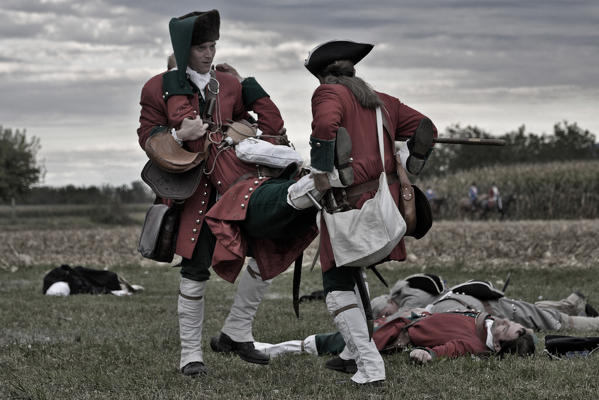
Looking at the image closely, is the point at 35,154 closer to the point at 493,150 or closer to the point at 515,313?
the point at 493,150

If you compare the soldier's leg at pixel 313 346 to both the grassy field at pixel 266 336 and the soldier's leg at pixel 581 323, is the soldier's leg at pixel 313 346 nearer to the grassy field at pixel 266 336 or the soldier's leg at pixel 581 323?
the grassy field at pixel 266 336

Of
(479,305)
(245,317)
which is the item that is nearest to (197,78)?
(245,317)

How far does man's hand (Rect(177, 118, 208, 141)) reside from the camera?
556 cm

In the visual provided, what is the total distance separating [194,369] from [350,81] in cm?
234

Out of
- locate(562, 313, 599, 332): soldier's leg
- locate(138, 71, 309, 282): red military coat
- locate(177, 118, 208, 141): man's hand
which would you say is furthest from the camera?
locate(562, 313, 599, 332): soldier's leg

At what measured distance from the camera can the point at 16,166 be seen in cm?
6619

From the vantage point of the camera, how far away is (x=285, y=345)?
22.6ft

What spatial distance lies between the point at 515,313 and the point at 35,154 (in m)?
66.9

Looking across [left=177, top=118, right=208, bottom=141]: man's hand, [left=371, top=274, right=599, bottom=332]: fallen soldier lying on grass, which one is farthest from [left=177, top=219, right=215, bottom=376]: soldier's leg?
[left=371, top=274, right=599, bottom=332]: fallen soldier lying on grass

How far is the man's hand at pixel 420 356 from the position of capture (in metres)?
6.13

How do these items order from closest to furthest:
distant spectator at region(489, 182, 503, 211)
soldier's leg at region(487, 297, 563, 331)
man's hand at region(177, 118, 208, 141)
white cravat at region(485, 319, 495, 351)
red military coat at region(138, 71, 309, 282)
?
red military coat at region(138, 71, 309, 282) → man's hand at region(177, 118, 208, 141) → white cravat at region(485, 319, 495, 351) → soldier's leg at region(487, 297, 563, 331) → distant spectator at region(489, 182, 503, 211)

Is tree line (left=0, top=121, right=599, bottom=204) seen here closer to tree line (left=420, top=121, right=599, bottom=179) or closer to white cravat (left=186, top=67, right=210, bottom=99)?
tree line (left=420, top=121, right=599, bottom=179)

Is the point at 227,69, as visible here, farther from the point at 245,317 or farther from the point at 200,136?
the point at 245,317

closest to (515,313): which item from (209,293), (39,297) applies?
(209,293)
